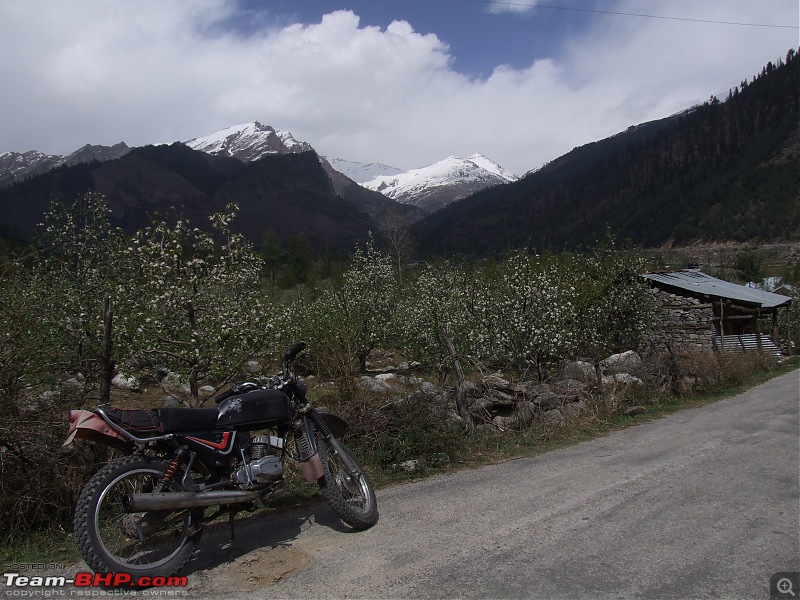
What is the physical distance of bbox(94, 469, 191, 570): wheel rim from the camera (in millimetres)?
3994

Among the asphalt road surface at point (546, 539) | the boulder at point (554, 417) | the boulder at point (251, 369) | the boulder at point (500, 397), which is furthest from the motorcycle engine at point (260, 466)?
the boulder at point (500, 397)

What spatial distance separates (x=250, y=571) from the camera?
411cm

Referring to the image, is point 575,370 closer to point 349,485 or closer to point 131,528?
point 349,485

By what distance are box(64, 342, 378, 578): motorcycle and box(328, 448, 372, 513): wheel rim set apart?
0.04 ft

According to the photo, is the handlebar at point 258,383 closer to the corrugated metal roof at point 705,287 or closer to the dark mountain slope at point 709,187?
the corrugated metal roof at point 705,287

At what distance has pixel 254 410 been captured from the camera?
473 cm

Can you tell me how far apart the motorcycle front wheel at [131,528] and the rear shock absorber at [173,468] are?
38mm

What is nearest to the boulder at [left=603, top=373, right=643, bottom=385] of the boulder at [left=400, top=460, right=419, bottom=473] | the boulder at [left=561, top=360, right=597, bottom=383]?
the boulder at [left=561, top=360, right=597, bottom=383]

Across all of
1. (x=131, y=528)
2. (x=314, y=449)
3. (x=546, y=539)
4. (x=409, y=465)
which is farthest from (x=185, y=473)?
(x=409, y=465)

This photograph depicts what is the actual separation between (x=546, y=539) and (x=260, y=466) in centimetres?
243

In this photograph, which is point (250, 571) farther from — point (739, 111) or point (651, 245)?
point (739, 111)

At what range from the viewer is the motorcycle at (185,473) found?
12.8 ft

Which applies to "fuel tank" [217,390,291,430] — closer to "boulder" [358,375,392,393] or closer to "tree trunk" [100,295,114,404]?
"tree trunk" [100,295,114,404]

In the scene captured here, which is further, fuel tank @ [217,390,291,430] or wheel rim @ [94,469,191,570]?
fuel tank @ [217,390,291,430]
